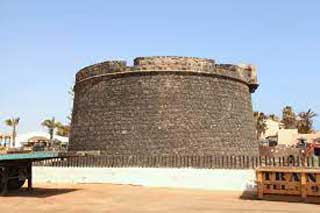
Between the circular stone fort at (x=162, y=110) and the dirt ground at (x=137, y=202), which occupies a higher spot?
the circular stone fort at (x=162, y=110)

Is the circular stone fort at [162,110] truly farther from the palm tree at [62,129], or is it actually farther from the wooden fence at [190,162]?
the palm tree at [62,129]

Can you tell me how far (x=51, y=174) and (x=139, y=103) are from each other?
17.9 ft

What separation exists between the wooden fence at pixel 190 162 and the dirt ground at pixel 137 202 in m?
1.28

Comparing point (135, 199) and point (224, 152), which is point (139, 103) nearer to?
point (224, 152)

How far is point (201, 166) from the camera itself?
53.5ft

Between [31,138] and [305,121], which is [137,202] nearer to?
[31,138]

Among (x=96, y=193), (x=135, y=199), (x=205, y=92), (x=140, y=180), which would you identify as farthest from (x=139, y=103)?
(x=135, y=199)

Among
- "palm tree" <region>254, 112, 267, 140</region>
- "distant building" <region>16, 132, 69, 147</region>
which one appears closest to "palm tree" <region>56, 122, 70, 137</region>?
"distant building" <region>16, 132, 69, 147</region>

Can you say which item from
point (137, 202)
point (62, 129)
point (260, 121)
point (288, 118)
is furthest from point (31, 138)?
point (288, 118)

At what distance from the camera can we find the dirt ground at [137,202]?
1098 cm

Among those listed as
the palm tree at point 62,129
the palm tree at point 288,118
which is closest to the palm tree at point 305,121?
the palm tree at point 288,118

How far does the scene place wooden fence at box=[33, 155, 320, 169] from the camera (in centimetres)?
1467

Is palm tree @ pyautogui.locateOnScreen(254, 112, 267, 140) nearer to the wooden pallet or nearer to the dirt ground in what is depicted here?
the dirt ground

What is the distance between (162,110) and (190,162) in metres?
4.74
